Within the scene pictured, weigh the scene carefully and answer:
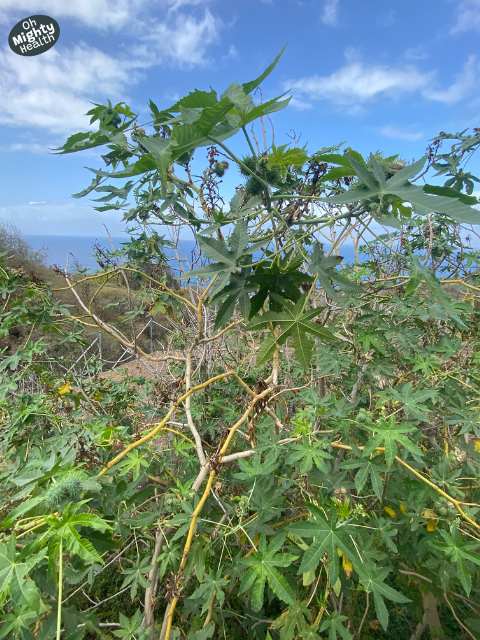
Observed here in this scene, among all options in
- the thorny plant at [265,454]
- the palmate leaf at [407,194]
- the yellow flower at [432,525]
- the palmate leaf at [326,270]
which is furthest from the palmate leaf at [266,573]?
the palmate leaf at [407,194]

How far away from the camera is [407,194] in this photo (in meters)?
0.79

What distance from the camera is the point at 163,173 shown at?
743mm

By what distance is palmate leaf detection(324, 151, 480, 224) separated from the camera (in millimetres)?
745

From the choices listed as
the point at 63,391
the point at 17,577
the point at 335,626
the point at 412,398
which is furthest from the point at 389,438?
the point at 63,391

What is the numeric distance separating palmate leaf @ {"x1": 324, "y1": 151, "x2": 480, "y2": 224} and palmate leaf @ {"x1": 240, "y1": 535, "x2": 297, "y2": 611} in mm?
934

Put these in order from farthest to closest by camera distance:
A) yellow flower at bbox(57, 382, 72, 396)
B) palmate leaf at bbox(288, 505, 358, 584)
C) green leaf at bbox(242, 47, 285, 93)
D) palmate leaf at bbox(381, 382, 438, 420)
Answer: yellow flower at bbox(57, 382, 72, 396) < palmate leaf at bbox(381, 382, 438, 420) < palmate leaf at bbox(288, 505, 358, 584) < green leaf at bbox(242, 47, 285, 93)

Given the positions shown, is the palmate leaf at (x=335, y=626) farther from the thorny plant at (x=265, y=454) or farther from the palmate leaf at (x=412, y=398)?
the palmate leaf at (x=412, y=398)

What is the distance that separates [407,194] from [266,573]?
104 cm

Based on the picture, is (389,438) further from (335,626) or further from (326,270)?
(335,626)

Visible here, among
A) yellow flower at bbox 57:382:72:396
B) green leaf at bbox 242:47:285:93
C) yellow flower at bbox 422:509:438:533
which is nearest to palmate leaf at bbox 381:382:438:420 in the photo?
yellow flower at bbox 422:509:438:533

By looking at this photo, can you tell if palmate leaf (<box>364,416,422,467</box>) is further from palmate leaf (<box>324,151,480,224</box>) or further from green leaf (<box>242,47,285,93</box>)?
green leaf (<box>242,47,285,93</box>)

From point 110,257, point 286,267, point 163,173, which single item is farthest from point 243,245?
point 110,257

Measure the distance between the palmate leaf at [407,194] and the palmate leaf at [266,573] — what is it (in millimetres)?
934

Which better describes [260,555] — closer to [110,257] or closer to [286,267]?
[286,267]
